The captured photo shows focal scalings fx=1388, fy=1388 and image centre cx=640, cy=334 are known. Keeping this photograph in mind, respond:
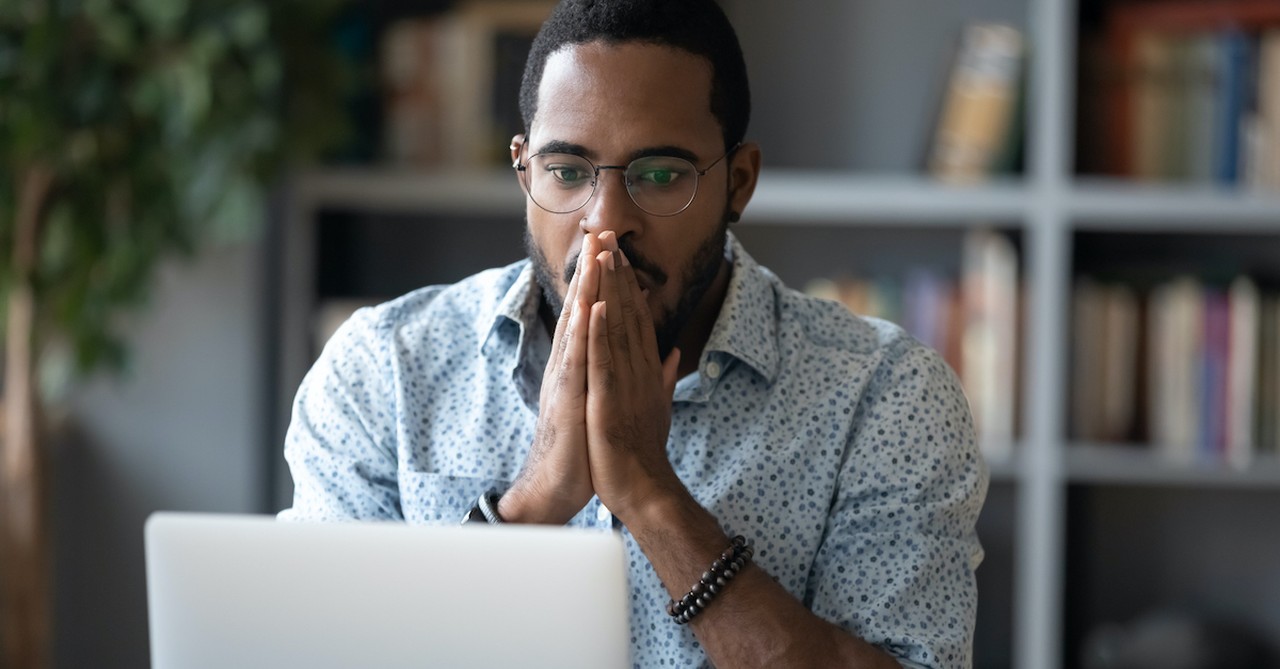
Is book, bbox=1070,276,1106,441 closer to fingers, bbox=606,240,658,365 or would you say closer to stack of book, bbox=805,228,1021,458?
stack of book, bbox=805,228,1021,458

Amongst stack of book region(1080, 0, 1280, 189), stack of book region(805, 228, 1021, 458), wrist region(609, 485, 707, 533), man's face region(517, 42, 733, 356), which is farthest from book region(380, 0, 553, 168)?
wrist region(609, 485, 707, 533)

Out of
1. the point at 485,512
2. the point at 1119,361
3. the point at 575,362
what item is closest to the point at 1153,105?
the point at 1119,361

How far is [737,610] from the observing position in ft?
3.90

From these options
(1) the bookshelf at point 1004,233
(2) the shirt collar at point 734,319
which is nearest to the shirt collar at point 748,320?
(2) the shirt collar at point 734,319

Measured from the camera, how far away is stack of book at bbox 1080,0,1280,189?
238cm

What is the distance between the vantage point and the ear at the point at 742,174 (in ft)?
4.70

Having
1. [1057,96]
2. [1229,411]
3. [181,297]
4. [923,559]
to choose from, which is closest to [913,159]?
[1057,96]

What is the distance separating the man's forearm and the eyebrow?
0.32m

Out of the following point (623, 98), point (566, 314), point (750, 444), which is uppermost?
point (623, 98)

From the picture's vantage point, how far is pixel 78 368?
2.29 metres

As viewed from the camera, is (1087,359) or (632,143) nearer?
(632,143)

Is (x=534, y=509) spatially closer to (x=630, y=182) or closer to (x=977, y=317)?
(x=630, y=182)

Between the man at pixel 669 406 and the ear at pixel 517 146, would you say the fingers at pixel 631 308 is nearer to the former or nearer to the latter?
the man at pixel 669 406

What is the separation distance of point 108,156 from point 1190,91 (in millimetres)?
1842
